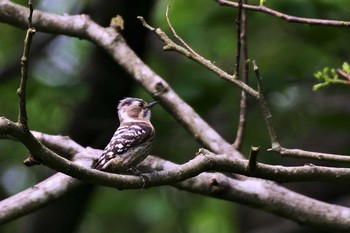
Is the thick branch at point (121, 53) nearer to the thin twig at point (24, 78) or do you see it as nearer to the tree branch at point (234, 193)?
the tree branch at point (234, 193)

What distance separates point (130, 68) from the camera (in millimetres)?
5461

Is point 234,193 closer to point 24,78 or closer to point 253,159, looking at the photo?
point 253,159

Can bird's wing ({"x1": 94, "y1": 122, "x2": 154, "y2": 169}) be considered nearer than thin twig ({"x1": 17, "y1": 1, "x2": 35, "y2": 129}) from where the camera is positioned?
No

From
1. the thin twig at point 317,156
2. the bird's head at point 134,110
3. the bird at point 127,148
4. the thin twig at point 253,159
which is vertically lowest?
the thin twig at point 253,159

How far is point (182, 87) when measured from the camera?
6359mm

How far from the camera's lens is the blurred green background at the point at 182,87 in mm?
6238

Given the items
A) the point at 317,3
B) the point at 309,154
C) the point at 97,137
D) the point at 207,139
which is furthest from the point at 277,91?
the point at 309,154

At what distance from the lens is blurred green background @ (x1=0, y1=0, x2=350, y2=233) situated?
6.24m

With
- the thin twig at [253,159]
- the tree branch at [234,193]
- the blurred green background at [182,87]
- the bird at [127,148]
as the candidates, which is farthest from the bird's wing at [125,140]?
the blurred green background at [182,87]

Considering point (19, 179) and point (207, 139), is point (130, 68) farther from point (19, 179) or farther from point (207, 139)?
point (19, 179)

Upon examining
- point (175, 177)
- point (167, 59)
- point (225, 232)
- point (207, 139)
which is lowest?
point (175, 177)

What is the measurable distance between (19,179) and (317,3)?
367 centimetres

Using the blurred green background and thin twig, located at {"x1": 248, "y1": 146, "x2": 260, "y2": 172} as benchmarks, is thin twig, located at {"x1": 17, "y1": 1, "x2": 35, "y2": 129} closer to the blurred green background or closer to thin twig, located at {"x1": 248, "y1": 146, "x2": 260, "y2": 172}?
thin twig, located at {"x1": 248, "y1": 146, "x2": 260, "y2": 172}

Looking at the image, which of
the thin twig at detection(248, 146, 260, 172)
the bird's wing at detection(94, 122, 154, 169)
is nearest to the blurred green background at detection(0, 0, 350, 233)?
the bird's wing at detection(94, 122, 154, 169)
